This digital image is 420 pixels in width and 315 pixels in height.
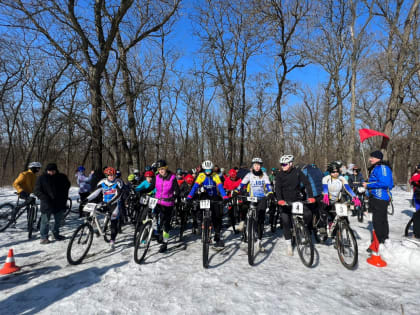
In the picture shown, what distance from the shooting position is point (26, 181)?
24.0 feet

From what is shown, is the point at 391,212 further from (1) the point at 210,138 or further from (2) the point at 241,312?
(1) the point at 210,138

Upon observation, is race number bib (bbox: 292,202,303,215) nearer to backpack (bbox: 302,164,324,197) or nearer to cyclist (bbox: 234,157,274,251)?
cyclist (bbox: 234,157,274,251)

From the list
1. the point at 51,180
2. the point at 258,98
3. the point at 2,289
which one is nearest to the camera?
the point at 2,289

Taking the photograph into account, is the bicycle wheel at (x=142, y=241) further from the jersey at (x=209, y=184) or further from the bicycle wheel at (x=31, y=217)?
the bicycle wheel at (x=31, y=217)

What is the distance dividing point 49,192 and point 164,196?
123 inches

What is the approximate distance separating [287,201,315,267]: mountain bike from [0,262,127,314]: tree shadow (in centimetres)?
388

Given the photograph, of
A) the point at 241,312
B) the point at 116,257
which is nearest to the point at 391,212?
the point at 241,312

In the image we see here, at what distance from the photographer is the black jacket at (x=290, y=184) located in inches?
209

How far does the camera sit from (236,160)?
93.4 ft

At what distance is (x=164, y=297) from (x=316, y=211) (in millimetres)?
4657

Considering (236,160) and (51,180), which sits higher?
(236,160)

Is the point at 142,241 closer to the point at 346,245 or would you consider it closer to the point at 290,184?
the point at 290,184

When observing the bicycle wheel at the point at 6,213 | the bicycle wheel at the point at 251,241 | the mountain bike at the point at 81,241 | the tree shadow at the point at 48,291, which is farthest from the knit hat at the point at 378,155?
the bicycle wheel at the point at 6,213

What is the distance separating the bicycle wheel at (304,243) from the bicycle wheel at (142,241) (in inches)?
128
